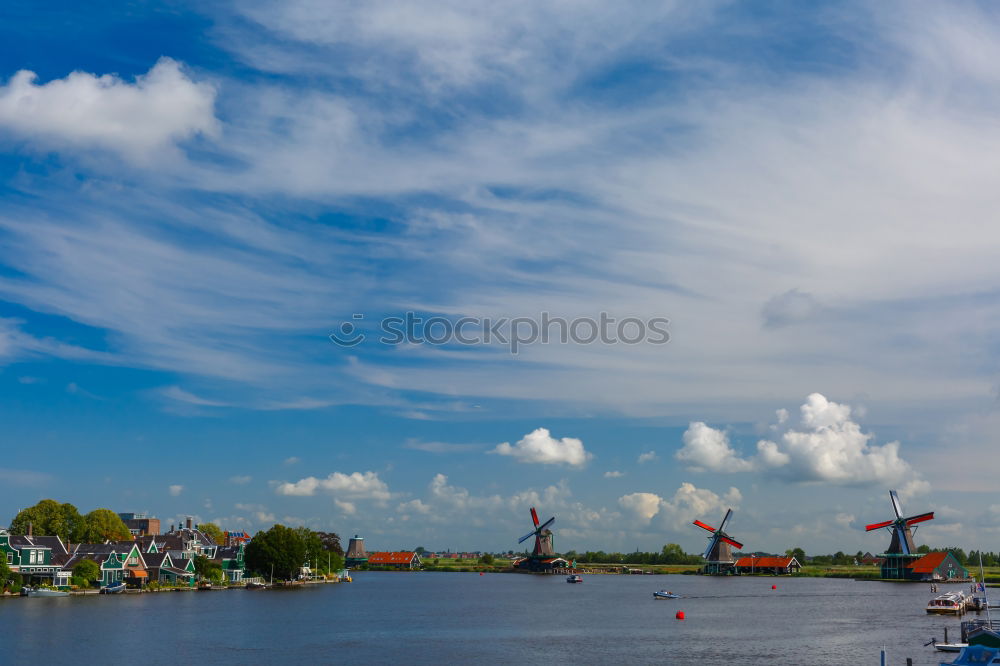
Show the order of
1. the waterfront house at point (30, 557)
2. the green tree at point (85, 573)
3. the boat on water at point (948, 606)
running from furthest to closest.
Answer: the green tree at point (85, 573) < the waterfront house at point (30, 557) < the boat on water at point (948, 606)

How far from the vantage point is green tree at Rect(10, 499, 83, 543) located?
131750mm

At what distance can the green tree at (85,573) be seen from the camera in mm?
116125

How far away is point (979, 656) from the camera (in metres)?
48.3

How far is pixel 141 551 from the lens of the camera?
135250mm

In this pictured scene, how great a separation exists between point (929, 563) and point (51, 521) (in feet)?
519

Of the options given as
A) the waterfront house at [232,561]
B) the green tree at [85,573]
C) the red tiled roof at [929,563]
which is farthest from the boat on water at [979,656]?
the red tiled roof at [929,563]

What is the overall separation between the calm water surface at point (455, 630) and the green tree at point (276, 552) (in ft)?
63.3

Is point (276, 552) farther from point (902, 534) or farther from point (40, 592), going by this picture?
point (902, 534)

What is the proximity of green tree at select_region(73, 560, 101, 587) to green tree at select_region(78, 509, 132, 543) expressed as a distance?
2152cm

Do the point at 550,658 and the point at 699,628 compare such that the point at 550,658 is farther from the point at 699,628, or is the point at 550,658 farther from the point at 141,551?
the point at 141,551

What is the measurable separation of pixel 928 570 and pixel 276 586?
123432mm

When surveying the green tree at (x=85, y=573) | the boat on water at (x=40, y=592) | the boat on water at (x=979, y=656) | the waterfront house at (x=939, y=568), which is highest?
the boat on water at (x=979, y=656)

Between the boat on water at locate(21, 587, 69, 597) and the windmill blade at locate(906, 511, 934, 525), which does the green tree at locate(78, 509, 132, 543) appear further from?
the windmill blade at locate(906, 511, 934, 525)

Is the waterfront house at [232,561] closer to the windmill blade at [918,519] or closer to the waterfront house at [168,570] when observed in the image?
the waterfront house at [168,570]
